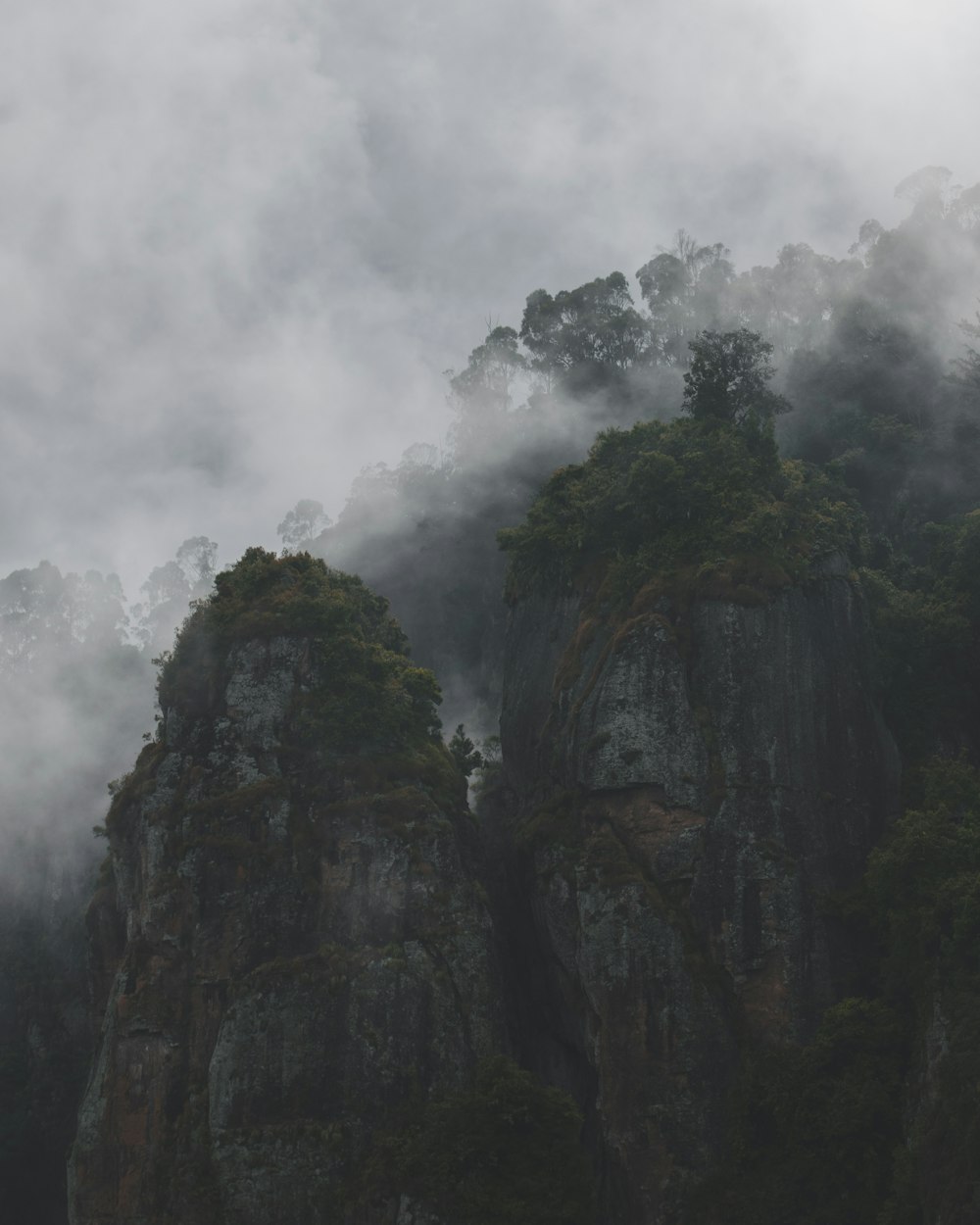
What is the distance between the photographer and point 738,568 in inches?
1497

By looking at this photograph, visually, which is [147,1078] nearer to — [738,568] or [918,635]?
[738,568]

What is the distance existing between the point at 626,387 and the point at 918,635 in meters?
39.7

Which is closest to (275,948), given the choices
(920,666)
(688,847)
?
(688,847)

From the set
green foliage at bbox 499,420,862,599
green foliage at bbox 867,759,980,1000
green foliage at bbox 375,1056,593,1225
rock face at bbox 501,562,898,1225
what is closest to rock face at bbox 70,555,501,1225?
green foliage at bbox 375,1056,593,1225

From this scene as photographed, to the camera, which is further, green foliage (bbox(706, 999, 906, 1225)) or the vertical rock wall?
the vertical rock wall

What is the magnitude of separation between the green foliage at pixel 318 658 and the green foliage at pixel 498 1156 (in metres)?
11.9

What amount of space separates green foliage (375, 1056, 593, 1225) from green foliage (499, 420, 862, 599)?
16853mm

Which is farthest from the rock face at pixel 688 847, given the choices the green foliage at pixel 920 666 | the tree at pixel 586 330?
the tree at pixel 586 330

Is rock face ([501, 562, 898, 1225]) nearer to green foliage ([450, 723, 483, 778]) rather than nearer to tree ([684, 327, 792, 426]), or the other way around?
green foliage ([450, 723, 483, 778])

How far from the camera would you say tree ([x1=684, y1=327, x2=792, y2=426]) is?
47219 millimetres

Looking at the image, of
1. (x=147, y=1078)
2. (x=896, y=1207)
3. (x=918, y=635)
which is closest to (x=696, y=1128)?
(x=896, y=1207)

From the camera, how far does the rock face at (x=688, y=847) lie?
101 ft

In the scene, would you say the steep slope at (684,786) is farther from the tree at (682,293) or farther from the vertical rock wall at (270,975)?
the tree at (682,293)

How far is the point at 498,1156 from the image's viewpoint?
28.4 metres
